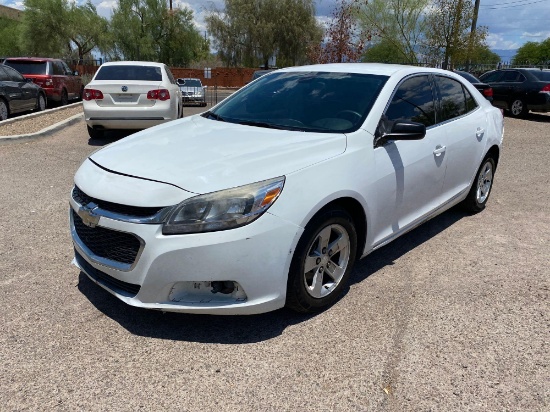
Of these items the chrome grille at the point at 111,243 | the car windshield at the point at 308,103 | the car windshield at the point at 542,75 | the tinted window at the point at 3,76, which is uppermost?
the car windshield at the point at 542,75

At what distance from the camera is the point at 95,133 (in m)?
9.95

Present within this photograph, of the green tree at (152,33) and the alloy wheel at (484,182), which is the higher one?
the green tree at (152,33)

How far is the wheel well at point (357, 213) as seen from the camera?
3.17 meters

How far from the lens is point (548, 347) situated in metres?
2.97

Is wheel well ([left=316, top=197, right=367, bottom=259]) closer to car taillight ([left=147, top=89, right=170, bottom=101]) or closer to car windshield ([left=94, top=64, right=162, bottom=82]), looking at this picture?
car taillight ([left=147, top=89, right=170, bottom=101])

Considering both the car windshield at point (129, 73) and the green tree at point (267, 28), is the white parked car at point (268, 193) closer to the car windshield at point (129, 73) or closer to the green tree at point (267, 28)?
the car windshield at point (129, 73)

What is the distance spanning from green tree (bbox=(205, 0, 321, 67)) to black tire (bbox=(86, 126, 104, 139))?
31.7 m

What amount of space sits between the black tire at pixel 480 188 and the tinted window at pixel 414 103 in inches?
52.6

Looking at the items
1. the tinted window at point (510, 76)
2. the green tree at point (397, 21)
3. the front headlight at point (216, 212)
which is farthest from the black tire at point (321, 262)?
the green tree at point (397, 21)

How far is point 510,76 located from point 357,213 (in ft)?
50.0

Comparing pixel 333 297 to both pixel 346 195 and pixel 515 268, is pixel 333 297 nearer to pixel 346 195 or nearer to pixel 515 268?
pixel 346 195

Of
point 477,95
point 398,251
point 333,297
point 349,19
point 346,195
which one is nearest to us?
point 346,195

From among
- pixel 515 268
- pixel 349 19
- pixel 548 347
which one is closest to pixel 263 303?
pixel 548 347

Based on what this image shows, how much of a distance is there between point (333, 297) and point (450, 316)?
802mm
